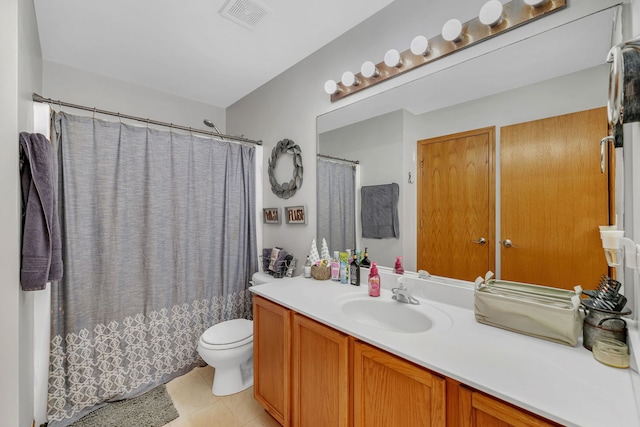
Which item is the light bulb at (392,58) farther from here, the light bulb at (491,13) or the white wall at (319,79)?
the light bulb at (491,13)

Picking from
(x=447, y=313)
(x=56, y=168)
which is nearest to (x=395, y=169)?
(x=447, y=313)

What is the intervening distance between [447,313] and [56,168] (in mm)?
2366

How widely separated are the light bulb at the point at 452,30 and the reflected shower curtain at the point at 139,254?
1766mm

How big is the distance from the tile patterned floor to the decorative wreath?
152cm

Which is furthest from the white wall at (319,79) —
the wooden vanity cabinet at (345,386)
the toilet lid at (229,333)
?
the wooden vanity cabinet at (345,386)

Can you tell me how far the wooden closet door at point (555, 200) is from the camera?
3.29 ft

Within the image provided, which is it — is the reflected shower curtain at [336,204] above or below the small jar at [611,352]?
above

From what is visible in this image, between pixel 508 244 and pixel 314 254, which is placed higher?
pixel 508 244

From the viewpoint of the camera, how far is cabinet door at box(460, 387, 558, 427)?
0.68m

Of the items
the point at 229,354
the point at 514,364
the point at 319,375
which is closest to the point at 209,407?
the point at 229,354

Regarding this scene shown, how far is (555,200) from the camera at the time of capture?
107 cm

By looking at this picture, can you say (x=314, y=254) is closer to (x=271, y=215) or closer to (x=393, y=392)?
(x=271, y=215)

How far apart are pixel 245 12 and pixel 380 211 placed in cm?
145

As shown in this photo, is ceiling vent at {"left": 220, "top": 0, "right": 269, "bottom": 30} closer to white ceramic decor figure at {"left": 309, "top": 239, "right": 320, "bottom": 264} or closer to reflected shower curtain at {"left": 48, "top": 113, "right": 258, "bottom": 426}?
reflected shower curtain at {"left": 48, "top": 113, "right": 258, "bottom": 426}
